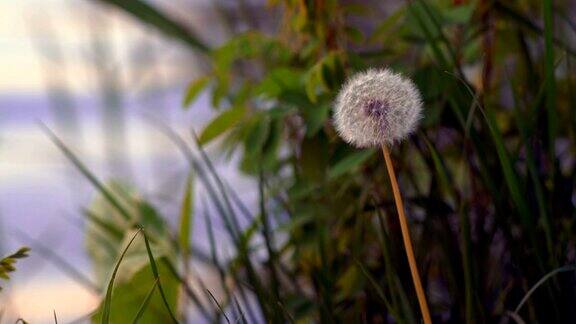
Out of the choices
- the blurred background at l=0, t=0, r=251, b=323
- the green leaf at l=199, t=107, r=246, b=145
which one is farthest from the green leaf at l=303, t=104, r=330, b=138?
the blurred background at l=0, t=0, r=251, b=323

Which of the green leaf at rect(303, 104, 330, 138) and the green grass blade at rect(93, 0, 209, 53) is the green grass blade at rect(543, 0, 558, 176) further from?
the green grass blade at rect(93, 0, 209, 53)

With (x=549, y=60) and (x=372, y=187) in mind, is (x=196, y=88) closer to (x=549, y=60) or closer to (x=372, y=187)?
(x=372, y=187)

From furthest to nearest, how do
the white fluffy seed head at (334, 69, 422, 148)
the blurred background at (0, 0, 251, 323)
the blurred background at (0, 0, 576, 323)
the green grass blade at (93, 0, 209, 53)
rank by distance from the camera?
the blurred background at (0, 0, 251, 323) → the green grass blade at (93, 0, 209, 53) → the blurred background at (0, 0, 576, 323) → the white fluffy seed head at (334, 69, 422, 148)

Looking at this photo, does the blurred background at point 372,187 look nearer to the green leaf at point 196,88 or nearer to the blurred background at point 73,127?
the green leaf at point 196,88

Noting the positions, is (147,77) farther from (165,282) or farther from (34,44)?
(165,282)

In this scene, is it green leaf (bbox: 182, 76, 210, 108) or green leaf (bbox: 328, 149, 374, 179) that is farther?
green leaf (bbox: 182, 76, 210, 108)

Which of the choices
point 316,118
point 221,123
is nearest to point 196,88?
point 221,123

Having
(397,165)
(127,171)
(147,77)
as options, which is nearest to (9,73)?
(147,77)
